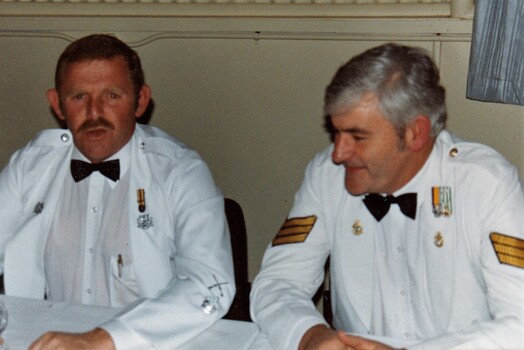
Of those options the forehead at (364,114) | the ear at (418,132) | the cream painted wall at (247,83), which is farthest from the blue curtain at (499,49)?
the forehead at (364,114)

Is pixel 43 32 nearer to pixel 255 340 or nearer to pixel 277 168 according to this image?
pixel 277 168

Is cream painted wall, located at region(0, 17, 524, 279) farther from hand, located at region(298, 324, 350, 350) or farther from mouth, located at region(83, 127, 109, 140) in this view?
hand, located at region(298, 324, 350, 350)

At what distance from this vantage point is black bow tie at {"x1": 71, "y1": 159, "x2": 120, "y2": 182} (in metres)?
2.98

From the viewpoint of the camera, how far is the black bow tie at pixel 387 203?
2602 millimetres

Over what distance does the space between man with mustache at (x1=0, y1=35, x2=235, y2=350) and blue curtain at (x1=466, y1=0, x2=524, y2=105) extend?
137 cm

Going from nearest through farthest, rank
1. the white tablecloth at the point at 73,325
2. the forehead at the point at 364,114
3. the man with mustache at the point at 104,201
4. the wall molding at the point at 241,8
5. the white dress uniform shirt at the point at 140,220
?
the white tablecloth at the point at 73,325, the forehead at the point at 364,114, the white dress uniform shirt at the point at 140,220, the man with mustache at the point at 104,201, the wall molding at the point at 241,8

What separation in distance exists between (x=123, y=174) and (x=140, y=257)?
1.03 feet

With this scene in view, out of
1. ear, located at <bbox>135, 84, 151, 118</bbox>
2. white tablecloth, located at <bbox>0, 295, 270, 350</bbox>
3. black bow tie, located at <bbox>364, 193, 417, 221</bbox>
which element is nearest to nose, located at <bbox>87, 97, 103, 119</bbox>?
ear, located at <bbox>135, 84, 151, 118</bbox>

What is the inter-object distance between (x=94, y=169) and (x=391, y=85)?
112cm

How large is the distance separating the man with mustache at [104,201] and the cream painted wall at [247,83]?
1131 millimetres

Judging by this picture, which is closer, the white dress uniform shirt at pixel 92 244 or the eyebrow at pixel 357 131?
the eyebrow at pixel 357 131

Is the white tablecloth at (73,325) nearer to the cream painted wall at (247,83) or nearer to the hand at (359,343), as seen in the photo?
the hand at (359,343)

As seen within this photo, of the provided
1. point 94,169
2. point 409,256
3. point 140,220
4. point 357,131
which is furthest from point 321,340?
point 94,169

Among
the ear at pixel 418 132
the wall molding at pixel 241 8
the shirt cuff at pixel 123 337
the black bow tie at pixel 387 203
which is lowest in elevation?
the shirt cuff at pixel 123 337
